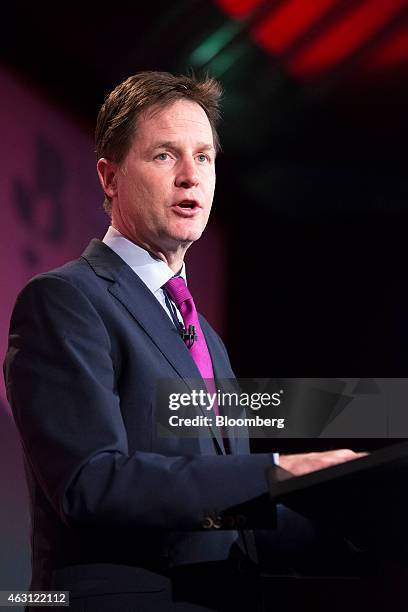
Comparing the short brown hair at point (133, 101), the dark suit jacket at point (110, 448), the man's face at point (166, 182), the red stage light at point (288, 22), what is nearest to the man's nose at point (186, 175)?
the man's face at point (166, 182)

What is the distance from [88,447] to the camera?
118cm

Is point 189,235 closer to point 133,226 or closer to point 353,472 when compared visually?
point 133,226

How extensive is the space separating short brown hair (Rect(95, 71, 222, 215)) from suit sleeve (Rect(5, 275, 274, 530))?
1.35 feet

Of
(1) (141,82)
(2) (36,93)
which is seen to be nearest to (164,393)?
(1) (141,82)

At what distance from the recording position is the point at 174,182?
159 cm

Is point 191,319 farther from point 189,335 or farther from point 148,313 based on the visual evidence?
point 148,313

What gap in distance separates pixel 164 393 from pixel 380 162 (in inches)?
65.5

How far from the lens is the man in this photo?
114cm

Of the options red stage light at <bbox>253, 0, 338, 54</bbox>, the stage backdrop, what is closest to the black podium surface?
the stage backdrop

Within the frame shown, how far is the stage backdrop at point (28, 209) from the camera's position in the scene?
2.19 metres

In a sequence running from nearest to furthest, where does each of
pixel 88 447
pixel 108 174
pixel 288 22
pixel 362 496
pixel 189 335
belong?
1. pixel 362 496
2. pixel 88 447
3. pixel 189 335
4. pixel 108 174
5. pixel 288 22

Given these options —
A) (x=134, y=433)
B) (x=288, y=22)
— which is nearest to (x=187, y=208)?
(x=134, y=433)

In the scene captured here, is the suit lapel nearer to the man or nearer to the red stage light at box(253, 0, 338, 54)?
the man

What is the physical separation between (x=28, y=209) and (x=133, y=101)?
0.70 metres
